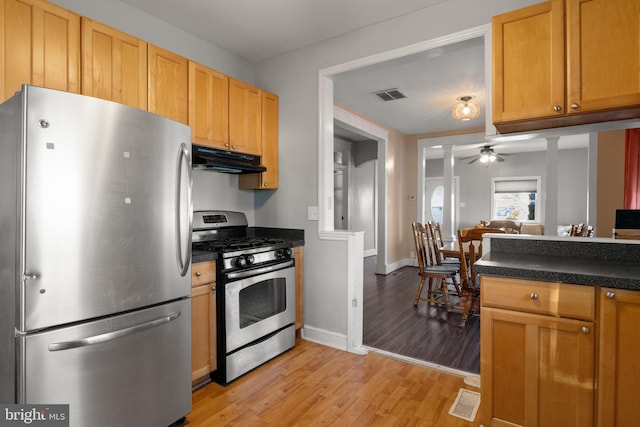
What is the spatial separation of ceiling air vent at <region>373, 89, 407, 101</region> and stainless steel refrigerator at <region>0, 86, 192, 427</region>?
10.4 ft

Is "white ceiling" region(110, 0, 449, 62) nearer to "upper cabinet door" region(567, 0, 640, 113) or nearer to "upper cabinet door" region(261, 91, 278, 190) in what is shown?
"upper cabinet door" region(261, 91, 278, 190)

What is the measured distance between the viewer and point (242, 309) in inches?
94.9

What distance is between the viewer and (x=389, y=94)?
440 cm

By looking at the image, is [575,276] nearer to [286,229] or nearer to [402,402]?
[402,402]

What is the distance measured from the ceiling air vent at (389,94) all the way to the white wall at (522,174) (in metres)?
6.21

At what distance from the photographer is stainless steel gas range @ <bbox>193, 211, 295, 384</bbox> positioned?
2281mm

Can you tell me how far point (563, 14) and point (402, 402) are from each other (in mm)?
2450

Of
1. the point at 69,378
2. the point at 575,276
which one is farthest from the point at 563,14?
the point at 69,378

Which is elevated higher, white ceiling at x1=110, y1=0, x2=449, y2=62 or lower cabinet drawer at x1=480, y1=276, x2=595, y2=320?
white ceiling at x1=110, y1=0, x2=449, y2=62

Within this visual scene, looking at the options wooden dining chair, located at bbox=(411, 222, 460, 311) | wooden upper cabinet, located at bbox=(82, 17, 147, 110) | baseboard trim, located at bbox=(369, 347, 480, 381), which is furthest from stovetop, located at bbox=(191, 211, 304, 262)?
wooden dining chair, located at bbox=(411, 222, 460, 311)

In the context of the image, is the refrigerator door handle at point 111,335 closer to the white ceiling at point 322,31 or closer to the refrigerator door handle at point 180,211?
the refrigerator door handle at point 180,211

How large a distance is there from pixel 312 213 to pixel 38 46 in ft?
7.02

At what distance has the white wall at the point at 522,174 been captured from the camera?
8.87 m

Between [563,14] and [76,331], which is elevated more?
[563,14]
